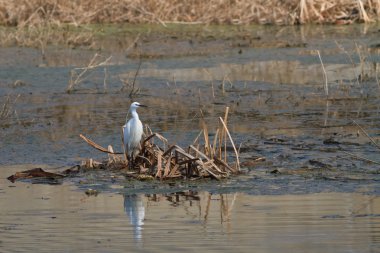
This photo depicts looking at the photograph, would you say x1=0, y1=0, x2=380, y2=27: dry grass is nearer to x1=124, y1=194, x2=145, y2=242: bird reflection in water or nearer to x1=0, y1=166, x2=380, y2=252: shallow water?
x1=0, y1=166, x2=380, y2=252: shallow water

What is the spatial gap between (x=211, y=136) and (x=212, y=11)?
11.0m

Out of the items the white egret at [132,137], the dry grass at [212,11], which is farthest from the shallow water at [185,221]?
the dry grass at [212,11]

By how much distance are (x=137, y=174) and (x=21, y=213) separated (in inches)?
58.6

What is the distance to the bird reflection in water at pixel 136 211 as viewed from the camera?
6.74 meters

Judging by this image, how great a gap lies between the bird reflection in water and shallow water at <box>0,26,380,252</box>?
2cm

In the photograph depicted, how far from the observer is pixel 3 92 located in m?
13.7

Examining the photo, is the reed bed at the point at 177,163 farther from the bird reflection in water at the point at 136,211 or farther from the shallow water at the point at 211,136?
the bird reflection in water at the point at 136,211

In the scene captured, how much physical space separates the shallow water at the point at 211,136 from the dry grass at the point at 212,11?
1457 millimetres

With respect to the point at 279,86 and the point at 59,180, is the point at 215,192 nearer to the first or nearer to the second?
the point at 59,180

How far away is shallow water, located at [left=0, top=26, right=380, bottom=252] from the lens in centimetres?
661

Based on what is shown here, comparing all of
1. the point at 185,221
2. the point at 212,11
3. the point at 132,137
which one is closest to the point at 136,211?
the point at 185,221

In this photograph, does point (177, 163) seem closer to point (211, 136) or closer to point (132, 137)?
point (132, 137)

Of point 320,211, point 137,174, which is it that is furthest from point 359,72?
point 320,211

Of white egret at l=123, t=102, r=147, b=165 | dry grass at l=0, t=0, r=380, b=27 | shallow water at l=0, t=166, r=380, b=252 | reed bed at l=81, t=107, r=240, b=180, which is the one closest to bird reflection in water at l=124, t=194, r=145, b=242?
shallow water at l=0, t=166, r=380, b=252
